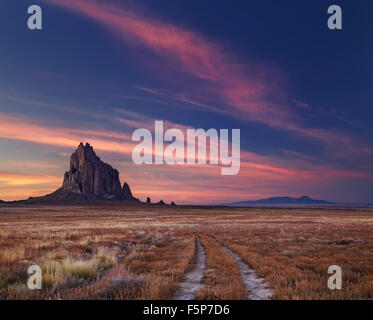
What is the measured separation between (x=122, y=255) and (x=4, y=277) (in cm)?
729

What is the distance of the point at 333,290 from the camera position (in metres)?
8.22

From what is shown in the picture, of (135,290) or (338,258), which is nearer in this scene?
(135,290)

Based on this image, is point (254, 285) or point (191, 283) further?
point (191, 283)

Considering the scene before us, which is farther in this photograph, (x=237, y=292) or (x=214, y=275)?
(x=214, y=275)
